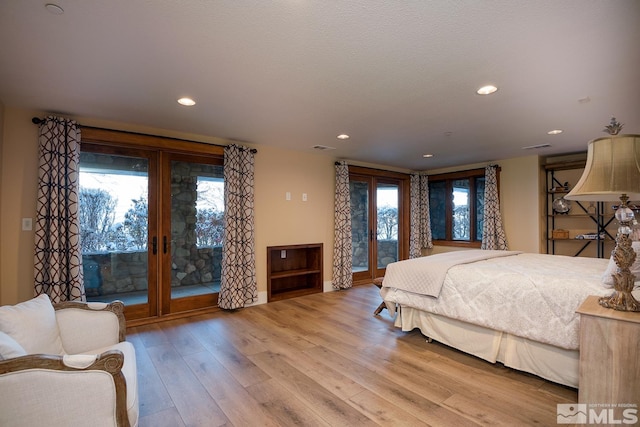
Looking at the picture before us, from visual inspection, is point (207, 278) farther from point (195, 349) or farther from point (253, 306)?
point (195, 349)

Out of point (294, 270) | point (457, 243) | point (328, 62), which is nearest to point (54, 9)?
point (328, 62)

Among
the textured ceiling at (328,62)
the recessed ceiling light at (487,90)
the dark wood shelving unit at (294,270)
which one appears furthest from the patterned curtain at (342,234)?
the recessed ceiling light at (487,90)

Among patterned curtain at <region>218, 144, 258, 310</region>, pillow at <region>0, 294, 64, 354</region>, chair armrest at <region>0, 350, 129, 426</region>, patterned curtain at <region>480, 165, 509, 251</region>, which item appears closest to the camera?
chair armrest at <region>0, 350, 129, 426</region>

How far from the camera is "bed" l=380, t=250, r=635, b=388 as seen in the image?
216 cm

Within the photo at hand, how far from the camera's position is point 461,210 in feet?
21.1

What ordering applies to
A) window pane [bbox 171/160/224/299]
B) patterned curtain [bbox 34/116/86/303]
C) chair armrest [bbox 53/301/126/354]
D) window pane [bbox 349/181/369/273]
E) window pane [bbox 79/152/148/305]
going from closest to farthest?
chair armrest [bbox 53/301/126/354]
patterned curtain [bbox 34/116/86/303]
window pane [bbox 79/152/148/305]
window pane [bbox 171/160/224/299]
window pane [bbox 349/181/369/273]

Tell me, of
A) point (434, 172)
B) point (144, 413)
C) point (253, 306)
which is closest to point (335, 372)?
point (144, 413)

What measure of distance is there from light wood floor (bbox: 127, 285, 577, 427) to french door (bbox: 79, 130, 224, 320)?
1.90ft

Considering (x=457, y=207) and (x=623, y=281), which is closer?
(x=623, y=281)

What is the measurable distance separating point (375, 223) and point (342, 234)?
0.98 m

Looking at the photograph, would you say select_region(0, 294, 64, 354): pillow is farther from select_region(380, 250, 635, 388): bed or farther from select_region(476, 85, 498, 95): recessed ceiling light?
select_region(476, 85, 498, 95): recessed ceiling light

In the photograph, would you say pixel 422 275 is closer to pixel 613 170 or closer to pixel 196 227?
pixel 613 170

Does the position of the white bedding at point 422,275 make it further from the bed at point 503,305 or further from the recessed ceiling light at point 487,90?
the recessed ceiling light at point 487,90

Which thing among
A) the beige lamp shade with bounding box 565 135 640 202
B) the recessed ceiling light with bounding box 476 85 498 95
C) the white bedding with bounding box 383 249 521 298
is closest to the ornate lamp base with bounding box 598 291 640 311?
the beige lamp shade with bounding box 565 135 640 202
